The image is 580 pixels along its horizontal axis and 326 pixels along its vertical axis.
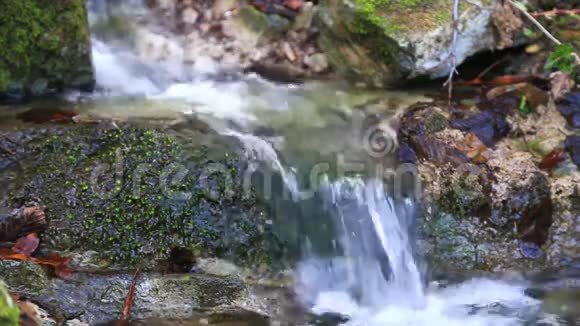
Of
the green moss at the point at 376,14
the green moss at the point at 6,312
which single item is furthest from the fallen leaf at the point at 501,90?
the green moss at the point at 6,312

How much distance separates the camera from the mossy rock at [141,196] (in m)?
3.82

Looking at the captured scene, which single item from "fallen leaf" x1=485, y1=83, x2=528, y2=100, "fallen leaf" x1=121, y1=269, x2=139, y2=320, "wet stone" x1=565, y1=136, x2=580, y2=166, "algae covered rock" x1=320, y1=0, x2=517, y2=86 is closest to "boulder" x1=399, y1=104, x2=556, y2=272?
"wet stone" x1=565, y1=136, x2=580, y2=166

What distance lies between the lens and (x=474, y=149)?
4.61 meters

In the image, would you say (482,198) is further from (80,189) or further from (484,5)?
(80,189)

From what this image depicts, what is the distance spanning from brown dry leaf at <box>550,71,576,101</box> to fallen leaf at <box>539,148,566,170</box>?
0.64 metres

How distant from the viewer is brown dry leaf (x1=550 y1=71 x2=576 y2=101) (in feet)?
16.8

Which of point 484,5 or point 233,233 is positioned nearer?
point 233,233

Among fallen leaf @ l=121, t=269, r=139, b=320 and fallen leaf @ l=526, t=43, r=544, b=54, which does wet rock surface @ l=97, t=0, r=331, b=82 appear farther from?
fallen leaf @ l=121, t=269, r=139, b=320

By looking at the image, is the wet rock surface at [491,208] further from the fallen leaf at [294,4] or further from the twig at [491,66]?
the fallen leaf at [294,4]

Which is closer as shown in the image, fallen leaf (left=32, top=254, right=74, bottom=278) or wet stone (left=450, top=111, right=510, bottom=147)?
fallen leaf (left=32, top=254, right=74, bottom=278)

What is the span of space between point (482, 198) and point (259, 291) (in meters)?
1.77

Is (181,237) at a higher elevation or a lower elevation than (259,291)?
higher

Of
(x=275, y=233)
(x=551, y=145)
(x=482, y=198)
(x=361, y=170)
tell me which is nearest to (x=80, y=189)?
(x=275, y=233)

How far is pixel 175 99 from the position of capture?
521 cm
